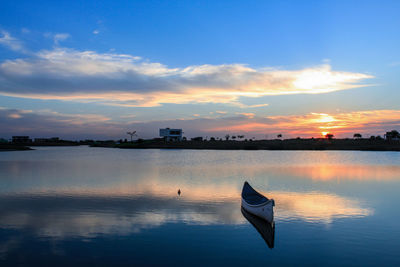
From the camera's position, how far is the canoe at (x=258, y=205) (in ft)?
64.6

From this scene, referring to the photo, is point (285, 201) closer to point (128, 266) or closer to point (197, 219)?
point (197, 219)

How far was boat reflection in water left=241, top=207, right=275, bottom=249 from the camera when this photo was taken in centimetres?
1725

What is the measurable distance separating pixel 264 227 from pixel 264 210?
3.99 feet

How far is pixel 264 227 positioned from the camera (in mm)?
19359

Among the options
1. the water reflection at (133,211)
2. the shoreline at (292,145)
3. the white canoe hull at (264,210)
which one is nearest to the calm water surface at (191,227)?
the water reflection at (133,211)

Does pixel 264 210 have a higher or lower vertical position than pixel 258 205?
lower

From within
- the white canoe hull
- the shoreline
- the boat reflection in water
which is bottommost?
the boat reflection in water

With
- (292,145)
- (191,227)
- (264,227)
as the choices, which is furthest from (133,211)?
(292,145)

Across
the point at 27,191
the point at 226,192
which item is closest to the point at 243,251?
the point at 226,192

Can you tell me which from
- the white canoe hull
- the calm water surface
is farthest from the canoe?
the calm water surface

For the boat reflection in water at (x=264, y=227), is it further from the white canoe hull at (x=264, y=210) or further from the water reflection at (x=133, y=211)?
the water reflection at (x=133, y=211)

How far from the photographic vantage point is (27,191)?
32.9m

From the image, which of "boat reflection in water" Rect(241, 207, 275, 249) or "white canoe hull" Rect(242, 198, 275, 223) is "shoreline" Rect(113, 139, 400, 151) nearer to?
"white canoe hull" Rect(242, 198, 275, 223)

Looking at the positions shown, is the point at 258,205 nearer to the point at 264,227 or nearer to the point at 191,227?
the point at 264,227
